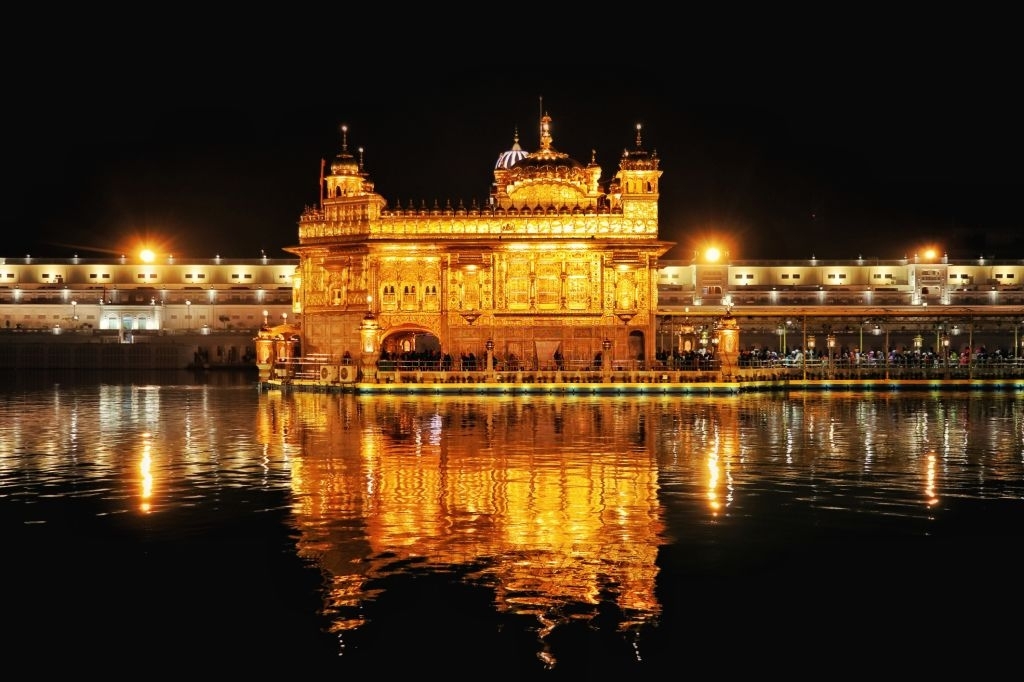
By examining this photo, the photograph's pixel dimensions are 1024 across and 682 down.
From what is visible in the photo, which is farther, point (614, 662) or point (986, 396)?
point (986, 396)

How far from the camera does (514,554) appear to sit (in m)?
17.5

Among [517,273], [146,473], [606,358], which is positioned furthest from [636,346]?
[146,473]

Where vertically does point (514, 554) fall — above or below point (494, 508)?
below

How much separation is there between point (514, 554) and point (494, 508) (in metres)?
3.94

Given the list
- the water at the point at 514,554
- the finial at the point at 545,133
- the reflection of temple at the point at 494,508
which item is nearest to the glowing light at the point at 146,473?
the water at the point at 514,554

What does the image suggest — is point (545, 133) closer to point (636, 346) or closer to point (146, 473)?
point (636, 346)

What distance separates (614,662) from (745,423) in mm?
27233

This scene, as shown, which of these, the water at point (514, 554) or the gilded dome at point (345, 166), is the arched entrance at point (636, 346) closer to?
the gilded dome at point (345, 166)

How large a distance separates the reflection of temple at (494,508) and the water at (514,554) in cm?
8

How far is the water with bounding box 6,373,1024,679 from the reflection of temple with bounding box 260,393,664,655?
8cm

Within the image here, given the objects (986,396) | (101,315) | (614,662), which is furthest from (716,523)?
(101,315)

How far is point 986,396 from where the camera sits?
55.1 meters

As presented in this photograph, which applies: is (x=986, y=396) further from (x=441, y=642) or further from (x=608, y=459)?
(x=441, y=642)

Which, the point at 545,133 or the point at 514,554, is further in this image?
the point at 545,133
